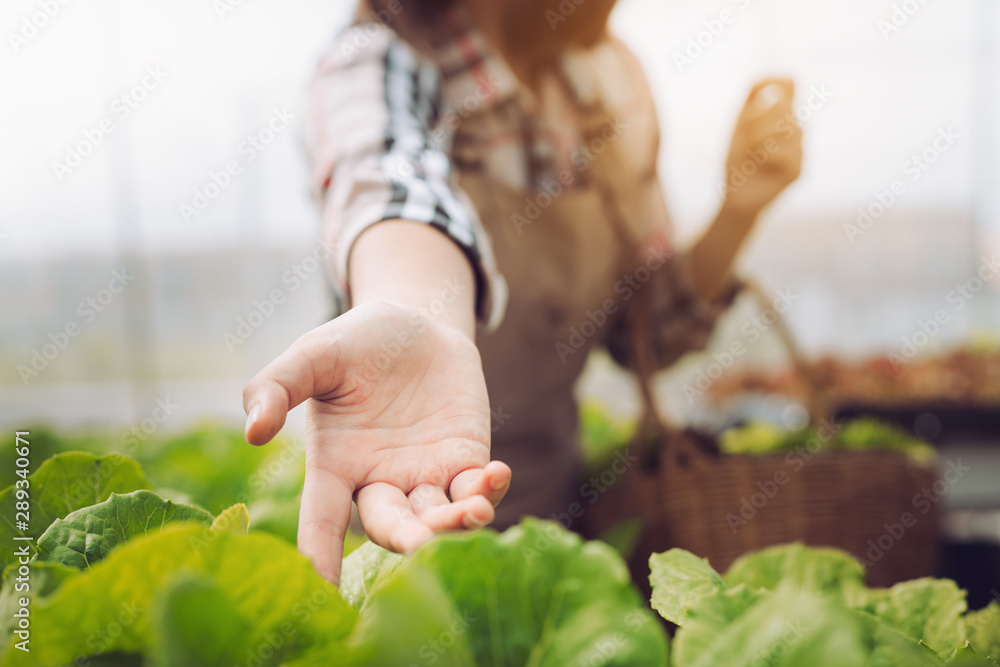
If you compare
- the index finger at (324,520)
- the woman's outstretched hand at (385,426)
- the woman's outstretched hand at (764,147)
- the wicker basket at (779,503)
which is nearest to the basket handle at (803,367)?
the wicker basket at (779,503)

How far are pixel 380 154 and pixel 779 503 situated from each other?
0.70 meters

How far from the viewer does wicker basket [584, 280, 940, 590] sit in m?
0.92

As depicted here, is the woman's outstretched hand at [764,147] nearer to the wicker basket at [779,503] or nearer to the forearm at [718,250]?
the forearm at [718,250]

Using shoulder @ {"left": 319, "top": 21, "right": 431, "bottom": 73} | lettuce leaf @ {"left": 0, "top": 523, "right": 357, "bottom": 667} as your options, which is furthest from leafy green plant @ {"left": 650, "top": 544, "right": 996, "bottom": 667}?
shoulder @ {"left": 319, "top": 21, "right": 431, "bottom": 73}

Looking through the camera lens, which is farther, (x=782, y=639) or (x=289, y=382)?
(x=289, y=382)

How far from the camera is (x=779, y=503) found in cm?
94

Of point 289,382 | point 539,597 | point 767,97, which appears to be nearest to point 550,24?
point 767,97

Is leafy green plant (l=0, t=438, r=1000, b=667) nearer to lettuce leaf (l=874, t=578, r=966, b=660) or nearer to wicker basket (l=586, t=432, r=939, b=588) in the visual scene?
lettuce leaf (l=874, t=578, r=966, b=660)

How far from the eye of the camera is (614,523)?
102 cm

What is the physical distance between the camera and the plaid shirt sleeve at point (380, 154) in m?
0.57

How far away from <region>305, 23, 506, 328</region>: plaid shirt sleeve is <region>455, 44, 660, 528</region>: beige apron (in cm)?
18

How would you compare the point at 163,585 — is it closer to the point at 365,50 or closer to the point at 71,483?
the point at 71,483

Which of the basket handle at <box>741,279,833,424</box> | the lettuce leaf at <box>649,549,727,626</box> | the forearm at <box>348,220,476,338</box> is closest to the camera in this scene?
the lettuce leaf at <box>649,549,727,626</box>

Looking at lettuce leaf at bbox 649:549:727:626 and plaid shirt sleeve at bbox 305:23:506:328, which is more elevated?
plaid shirt sleeve at bbox 305:23:506:328
